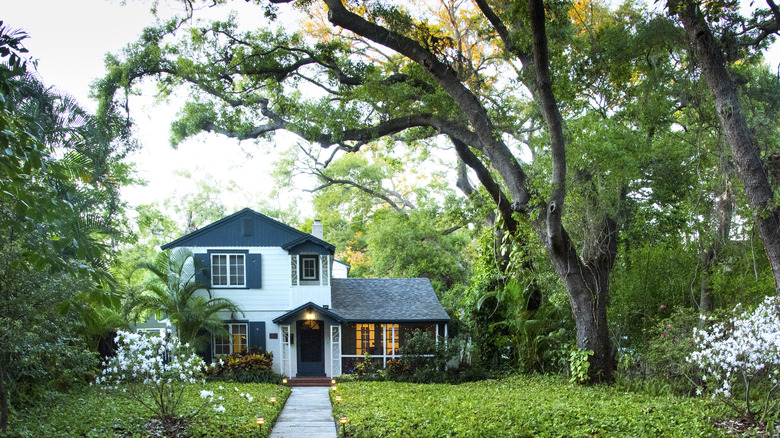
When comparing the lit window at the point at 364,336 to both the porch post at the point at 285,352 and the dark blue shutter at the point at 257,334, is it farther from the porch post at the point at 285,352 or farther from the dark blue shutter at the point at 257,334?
the dark blue shutter at the point at 257,334

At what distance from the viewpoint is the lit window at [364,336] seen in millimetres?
17359

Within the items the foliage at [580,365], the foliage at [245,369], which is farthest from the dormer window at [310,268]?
the foliage at [580,365]

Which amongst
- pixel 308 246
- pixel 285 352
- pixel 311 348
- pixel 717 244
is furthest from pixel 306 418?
pixel 717 244

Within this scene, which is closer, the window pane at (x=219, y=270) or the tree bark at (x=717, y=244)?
the tree bark at (x=717, y=244)

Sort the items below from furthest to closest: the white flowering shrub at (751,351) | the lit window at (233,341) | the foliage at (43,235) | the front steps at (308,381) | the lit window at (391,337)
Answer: the lit window at (391,337)
the lit window at (233,341)
the front steps at (308,381)
the white flowering shrub at (751,351)
the foliage at (43,235)

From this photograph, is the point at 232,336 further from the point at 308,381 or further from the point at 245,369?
the point at 308,381

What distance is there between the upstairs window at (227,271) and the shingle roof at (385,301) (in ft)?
9.28

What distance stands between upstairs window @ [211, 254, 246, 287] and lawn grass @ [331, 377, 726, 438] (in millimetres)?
6532

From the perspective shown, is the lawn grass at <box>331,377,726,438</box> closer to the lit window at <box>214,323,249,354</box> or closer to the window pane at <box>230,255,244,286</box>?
the lit window at <box>214,323,249,354</box>

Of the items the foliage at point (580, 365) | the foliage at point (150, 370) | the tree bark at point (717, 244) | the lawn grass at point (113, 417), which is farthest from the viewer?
the foliage at point (580, 365)

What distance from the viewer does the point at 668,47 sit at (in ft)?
30.8

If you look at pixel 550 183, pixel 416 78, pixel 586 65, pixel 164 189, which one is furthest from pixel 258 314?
pixel 164 189

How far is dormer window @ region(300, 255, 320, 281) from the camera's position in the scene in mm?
16609

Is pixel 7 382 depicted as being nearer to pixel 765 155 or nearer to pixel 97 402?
pixel 97 402
